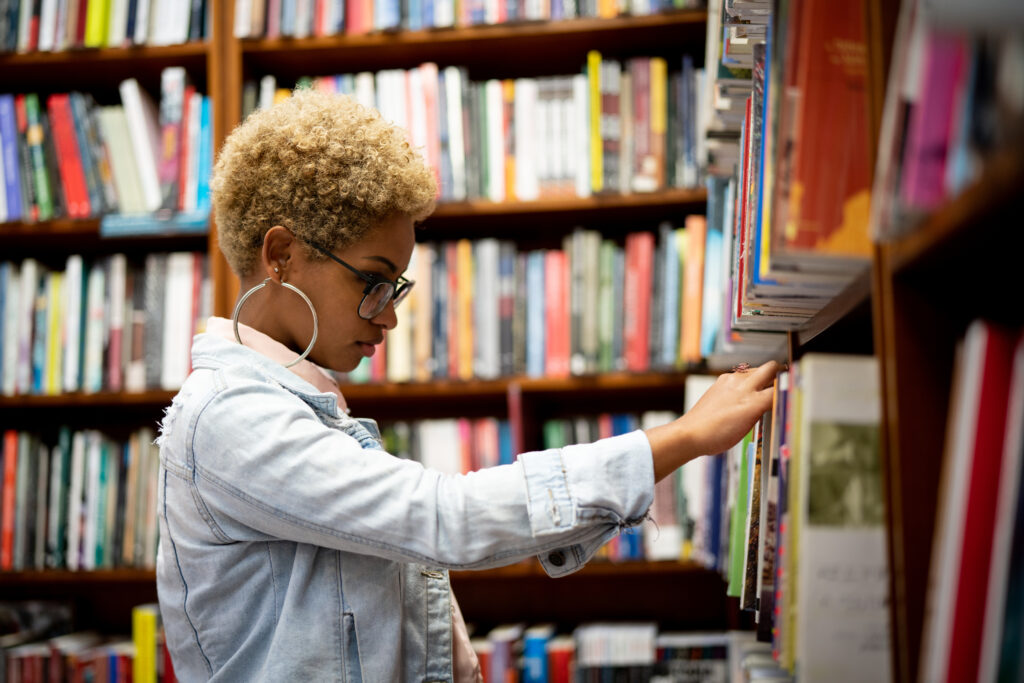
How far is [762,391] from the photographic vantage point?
87cm

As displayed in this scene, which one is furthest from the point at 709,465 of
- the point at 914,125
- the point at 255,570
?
the point at 914,125

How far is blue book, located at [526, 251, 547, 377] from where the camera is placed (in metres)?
1.93

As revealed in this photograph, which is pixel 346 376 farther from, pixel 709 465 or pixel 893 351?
pixel 893 351

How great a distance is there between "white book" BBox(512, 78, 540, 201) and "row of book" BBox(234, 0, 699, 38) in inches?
6.9

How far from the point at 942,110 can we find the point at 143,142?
6.18 ft

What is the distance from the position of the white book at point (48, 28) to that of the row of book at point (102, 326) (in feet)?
1.64

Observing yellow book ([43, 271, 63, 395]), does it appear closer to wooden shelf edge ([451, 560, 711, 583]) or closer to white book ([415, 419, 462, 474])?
white book ([415, 419, 462, 474])

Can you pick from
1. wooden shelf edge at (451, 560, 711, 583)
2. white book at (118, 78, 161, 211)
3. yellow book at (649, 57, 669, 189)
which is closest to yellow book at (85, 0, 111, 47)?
white book at (118, 78, 161, 211)

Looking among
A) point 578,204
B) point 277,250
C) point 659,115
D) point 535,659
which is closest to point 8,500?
point 535,659

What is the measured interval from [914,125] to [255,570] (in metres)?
0.80

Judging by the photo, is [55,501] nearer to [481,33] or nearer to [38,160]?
[38,160]

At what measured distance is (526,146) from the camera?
6.38ft

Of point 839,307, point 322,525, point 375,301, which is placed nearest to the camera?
point 839,307

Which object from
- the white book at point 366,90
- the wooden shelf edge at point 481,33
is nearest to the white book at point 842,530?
the wooden shelf edge at point 481,33
